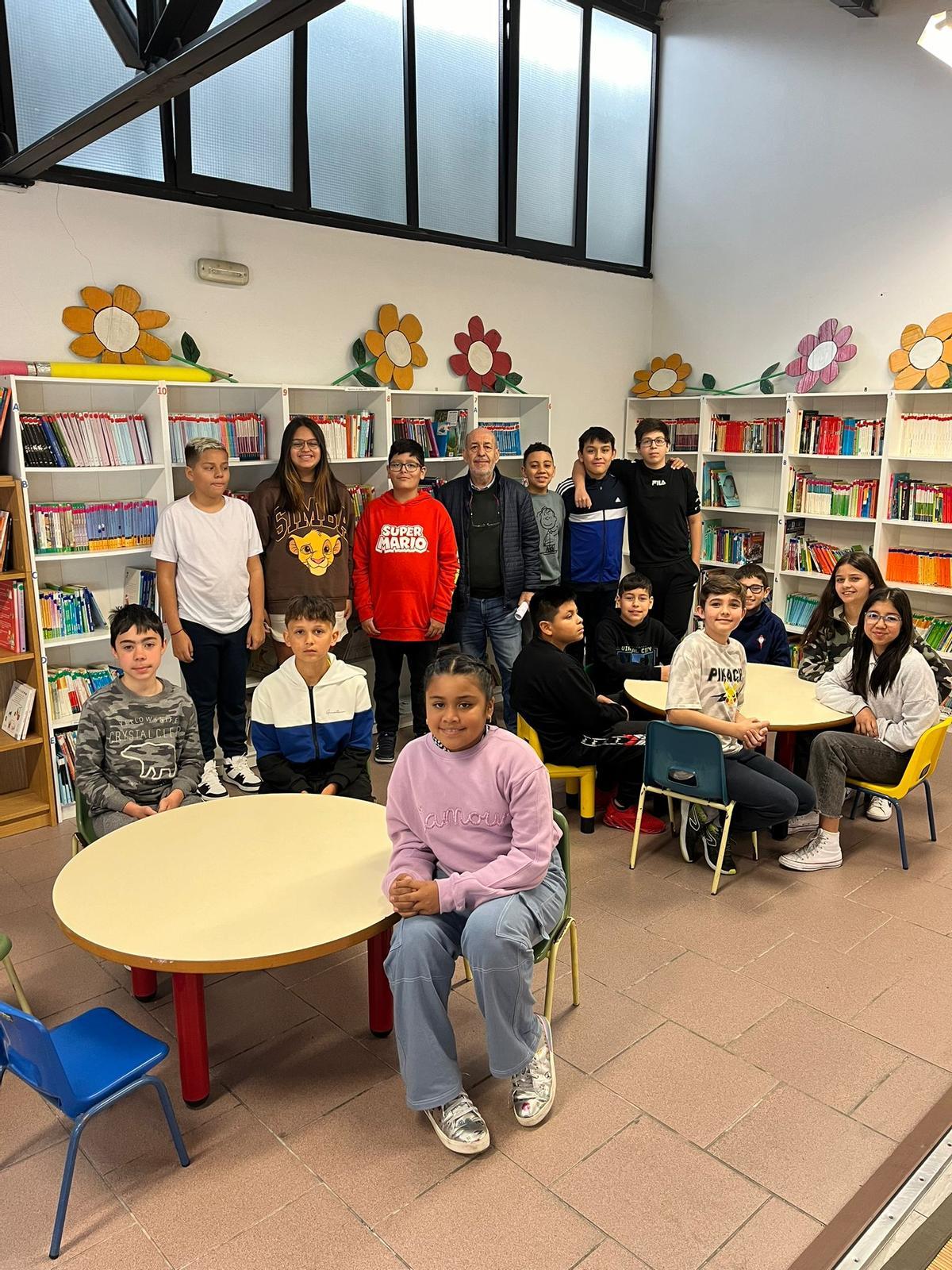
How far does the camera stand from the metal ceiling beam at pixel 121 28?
316 centimetres

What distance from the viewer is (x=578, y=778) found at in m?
4.26

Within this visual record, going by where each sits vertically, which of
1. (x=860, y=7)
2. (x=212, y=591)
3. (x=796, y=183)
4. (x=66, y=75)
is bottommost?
(x=212, y=591)

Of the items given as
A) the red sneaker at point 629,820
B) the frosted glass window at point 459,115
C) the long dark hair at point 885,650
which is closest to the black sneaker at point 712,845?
the red sneaker at point 629,820

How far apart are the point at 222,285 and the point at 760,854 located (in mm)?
3906

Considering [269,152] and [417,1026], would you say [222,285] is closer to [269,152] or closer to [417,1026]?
[269,152]

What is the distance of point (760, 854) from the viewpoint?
13.2ft

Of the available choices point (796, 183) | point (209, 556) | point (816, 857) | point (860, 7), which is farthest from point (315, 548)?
point (860, 7)

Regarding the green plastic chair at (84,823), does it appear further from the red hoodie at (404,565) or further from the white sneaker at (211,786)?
the red hoodie at (404,565)

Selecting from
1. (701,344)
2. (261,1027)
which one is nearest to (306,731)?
(261,1027)

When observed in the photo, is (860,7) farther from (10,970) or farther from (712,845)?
(10,970)

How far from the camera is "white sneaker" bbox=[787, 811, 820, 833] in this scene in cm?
426

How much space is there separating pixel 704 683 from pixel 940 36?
129 inches

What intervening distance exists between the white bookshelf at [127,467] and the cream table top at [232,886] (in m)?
1.87

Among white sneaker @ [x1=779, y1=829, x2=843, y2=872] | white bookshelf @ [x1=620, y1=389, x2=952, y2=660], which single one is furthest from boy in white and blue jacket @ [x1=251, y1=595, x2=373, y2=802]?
white bookshelf @ [x1=620, y1=389, x2=952, y2=660]
